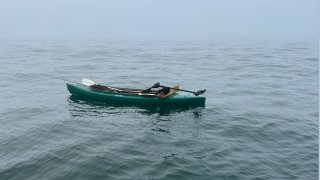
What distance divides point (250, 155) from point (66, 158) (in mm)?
8778

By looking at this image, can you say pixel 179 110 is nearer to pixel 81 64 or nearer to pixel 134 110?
pixel 134 110

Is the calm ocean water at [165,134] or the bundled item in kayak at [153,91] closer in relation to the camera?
the calm ocean water at [165,134]

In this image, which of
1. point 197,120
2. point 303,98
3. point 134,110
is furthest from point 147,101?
point 303,98

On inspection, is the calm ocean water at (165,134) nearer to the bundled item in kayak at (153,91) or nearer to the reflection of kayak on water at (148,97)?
the reflection of kayak on water at (148,97)

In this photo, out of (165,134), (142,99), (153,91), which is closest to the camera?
(165,134)

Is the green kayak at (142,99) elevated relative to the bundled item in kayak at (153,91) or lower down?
lower down

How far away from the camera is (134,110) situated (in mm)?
23906

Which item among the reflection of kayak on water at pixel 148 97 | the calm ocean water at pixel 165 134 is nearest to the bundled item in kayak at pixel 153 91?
the reflection of kayak on water at pixel 148 97

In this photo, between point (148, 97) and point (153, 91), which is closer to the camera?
point (148, 97)

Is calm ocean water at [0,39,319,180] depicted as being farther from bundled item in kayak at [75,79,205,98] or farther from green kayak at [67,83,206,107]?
bundled item in kayak at [75,79,205,98]

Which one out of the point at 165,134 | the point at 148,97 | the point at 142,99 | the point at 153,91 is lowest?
the point at 165,134

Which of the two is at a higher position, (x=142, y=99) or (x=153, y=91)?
(x=153, y=91)

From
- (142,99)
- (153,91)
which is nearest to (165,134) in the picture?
(142,99)

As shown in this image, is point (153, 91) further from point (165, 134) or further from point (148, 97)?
point (165, 134)
